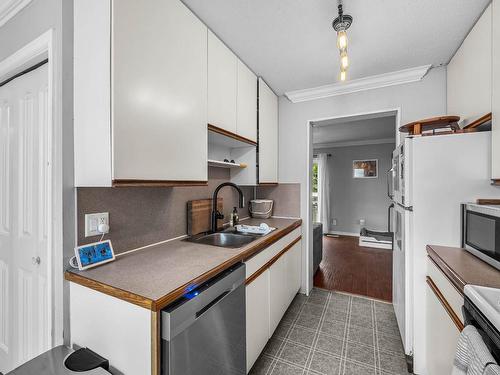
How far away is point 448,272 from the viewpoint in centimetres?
114

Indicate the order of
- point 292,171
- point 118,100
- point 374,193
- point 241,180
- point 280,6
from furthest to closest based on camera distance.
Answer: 1. point 374,193
2. point 292,171
3. point 241,180
4. point 280,6
5. point 118,100

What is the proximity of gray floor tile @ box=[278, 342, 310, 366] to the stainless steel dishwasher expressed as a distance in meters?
0.51

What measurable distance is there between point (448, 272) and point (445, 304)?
0.70 ft

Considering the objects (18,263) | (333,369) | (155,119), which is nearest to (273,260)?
(333,369)

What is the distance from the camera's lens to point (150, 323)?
80 cm

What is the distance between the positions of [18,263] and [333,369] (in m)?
2.24

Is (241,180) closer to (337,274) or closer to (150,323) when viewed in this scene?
(150,323)

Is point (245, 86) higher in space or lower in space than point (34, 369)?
higher

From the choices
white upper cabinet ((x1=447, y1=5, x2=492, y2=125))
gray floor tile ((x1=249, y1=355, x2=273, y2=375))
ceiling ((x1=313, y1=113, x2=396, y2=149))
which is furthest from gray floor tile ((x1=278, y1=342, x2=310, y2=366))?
ceiling ((x1=313, y1=113, x2=396, y2=149))

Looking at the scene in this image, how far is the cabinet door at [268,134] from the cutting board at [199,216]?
68cm

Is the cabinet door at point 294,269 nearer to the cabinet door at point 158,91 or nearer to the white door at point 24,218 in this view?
the cabinet door at point 158,91

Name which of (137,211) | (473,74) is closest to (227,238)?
(137,211)

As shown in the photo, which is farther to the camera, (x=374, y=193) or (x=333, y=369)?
(x=374, y=193)

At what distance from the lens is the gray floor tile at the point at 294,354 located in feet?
5.58
